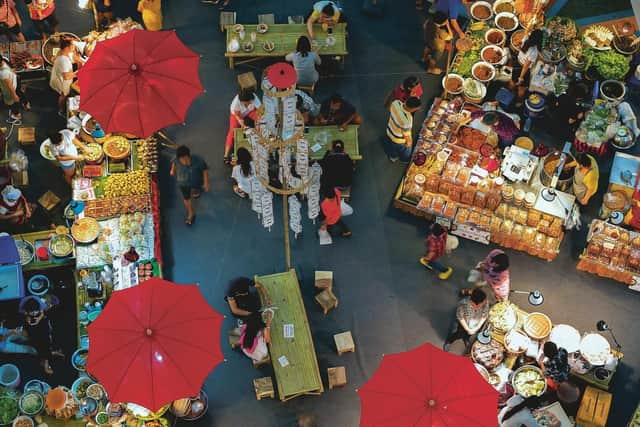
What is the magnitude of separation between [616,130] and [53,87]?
401 inches

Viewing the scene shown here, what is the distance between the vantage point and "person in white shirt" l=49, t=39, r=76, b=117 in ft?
Answer: 44.0

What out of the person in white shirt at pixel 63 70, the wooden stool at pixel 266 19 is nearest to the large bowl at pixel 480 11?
the wooden stool at pixel 266 19

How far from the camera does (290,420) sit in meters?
11.6

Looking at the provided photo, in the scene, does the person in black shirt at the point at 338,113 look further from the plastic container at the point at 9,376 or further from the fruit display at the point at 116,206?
the plastic container at the point at 9,376

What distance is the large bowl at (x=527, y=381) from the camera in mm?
11516

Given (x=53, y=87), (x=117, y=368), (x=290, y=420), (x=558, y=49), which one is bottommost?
(x=290, y=420)

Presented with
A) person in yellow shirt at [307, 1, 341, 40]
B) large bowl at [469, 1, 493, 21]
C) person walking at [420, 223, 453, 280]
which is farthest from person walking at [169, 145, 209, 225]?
large bowl at [469, 1, 493, 21]

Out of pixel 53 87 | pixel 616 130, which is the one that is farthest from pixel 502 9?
pixel 53 87

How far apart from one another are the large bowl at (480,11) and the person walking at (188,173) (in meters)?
6.11

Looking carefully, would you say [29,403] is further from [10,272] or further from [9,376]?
[10,272]

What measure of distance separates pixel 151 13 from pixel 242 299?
21.1 feet

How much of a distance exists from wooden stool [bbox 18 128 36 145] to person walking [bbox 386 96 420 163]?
6.43 m

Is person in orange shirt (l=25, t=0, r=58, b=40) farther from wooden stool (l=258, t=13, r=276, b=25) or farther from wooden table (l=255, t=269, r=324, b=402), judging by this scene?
wooden table (l=255, t=269, r=324, b=402)

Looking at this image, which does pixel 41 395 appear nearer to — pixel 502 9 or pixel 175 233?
pixel 175 233
